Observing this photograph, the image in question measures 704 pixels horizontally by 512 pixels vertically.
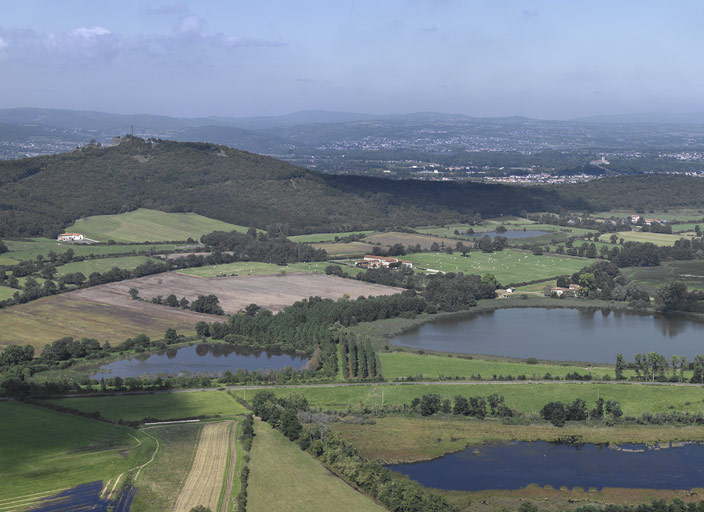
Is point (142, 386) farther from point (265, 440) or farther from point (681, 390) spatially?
point (681, 390)

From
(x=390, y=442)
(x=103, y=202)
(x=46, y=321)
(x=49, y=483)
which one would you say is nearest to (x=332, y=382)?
(x=390, y=442)

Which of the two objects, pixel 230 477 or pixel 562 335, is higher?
pixel 562 335

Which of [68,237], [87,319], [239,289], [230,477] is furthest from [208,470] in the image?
[68,237]

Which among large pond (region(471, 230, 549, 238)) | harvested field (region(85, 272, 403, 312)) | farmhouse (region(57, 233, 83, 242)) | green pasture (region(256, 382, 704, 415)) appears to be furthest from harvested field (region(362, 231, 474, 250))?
green pasture (region(256, 382, 704, 415))

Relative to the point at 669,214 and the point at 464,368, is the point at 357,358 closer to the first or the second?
the point at 464,368

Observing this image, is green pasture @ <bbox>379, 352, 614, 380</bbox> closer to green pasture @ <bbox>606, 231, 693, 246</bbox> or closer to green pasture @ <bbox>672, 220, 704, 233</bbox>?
green pasture @ <bbox>606, 231, 693, 246</bbox>

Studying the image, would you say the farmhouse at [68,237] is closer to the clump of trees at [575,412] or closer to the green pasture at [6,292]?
the green pasture at [6,292]

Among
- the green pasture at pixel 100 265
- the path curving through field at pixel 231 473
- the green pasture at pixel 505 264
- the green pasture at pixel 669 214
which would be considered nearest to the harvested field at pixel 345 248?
the green pasture at pixel 505 264

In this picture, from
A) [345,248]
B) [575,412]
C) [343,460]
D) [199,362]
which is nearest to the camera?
[343,460]
